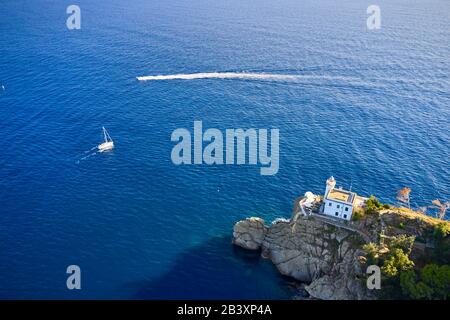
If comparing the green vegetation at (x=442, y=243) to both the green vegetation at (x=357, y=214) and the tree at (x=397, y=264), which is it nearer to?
the tree at (x=397, y=264)

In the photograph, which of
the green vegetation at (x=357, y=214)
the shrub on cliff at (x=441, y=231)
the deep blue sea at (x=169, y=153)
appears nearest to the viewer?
the shrub on cliff at (x=441, y=231)

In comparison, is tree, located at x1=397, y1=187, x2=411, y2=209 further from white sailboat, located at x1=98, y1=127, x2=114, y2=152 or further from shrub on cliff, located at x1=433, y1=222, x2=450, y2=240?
white sailboat, located at x1=98, y1=127, x2=114, y2=152

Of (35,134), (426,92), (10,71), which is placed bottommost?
(35,134)

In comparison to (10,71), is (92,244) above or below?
below

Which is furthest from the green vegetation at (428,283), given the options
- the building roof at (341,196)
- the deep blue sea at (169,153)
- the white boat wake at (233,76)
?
the white boat wake at (233,76)
